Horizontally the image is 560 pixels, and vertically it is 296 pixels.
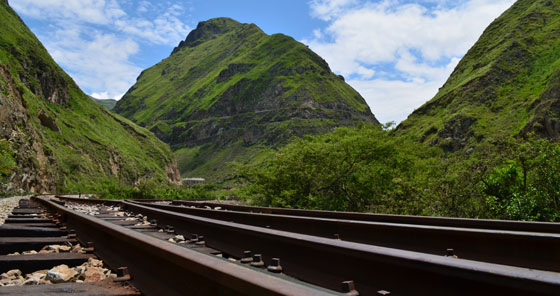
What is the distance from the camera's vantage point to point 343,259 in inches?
97.7

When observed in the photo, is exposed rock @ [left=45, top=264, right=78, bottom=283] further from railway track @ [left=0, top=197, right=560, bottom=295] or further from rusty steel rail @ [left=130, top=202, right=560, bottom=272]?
rusty steel rail @ [left=130, top=202, right=560, bottom=272]

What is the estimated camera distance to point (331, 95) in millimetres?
186750

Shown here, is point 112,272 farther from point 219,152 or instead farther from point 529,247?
point 219,152

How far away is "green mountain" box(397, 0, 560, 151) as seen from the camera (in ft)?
210

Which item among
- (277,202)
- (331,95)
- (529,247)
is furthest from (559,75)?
(331,95)

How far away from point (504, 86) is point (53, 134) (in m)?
93.1

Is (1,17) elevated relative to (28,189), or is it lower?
elevated

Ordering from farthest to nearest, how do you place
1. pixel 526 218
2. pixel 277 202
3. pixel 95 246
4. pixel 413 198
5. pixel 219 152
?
pixel 219 152, pixel 277 202, pixel 413 198, pixel 526 218, pixel 95 246

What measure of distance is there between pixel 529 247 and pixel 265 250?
2131 mm

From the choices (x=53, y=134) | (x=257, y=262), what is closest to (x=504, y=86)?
(x=53, y=134)

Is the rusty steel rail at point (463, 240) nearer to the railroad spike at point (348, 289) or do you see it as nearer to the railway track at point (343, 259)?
the railway track at point (343, 259)

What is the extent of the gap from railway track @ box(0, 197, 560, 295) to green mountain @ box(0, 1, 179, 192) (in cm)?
2606

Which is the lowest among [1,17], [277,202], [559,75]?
[277,202]

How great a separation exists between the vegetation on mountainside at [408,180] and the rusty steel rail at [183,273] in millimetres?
7013
